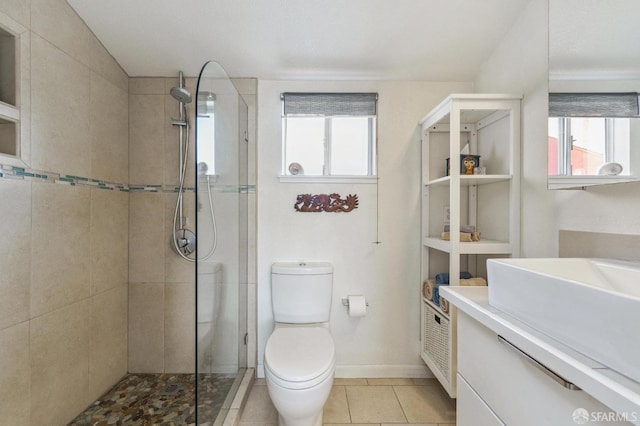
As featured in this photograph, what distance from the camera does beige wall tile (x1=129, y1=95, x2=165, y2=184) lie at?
199 centimetres

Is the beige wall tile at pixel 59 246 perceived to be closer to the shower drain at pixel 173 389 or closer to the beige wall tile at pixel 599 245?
the shower drain at pixel 173 389

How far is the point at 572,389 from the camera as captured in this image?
1.94 feet

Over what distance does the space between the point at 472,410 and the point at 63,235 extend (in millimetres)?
2035

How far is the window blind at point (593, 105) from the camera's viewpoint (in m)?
0.93

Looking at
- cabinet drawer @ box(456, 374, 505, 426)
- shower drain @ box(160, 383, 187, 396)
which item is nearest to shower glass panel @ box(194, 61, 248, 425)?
shower drain @ box(160, 383, 187, 396)

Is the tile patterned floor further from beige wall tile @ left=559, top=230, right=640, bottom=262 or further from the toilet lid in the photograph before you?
beige wall tile @ left=559, top=230, right=640, bottom=262

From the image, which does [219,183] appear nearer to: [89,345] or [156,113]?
[156,113]

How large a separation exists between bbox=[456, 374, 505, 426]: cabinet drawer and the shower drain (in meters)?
1.70

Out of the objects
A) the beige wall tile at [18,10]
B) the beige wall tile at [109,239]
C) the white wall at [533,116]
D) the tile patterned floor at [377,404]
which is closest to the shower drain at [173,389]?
the tile patterned floor at [377,404]

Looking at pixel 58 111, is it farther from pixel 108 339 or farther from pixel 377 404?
pixel 377 404

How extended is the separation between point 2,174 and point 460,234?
224cm

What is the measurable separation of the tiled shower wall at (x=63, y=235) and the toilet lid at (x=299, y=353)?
1078mm

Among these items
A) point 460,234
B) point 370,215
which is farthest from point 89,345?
point 460,234

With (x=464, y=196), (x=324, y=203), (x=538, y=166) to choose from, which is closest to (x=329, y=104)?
(x=324, y=203)
